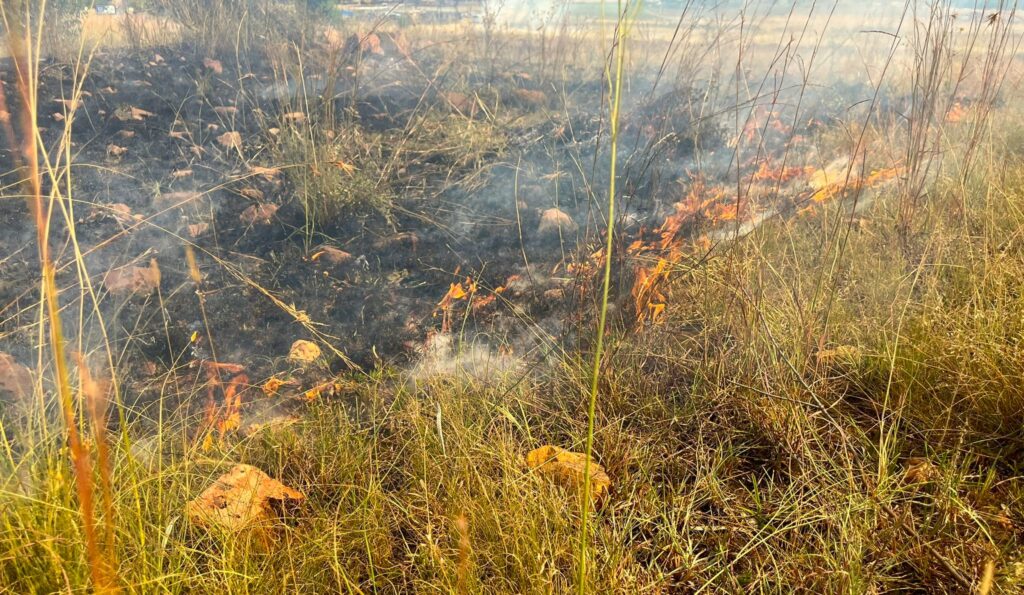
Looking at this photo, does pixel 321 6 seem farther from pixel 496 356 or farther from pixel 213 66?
pixel 496 356

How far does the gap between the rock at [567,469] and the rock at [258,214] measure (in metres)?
1.69

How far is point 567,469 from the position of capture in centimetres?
146

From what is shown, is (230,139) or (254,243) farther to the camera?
(230,139)

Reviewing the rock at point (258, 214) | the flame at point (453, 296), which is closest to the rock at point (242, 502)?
the flame at point (453, 296)

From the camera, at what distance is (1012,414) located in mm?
1489

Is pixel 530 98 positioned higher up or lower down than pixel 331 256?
higher up

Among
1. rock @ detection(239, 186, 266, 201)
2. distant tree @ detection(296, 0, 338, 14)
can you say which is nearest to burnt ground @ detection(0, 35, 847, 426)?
rock @ detection(239, 186, 266, 201)

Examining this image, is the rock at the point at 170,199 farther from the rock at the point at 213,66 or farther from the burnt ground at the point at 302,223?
the rock at the point at 213,66

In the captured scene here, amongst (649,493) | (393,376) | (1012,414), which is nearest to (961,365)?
(1012,414)

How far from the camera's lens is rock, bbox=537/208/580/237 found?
110 inches

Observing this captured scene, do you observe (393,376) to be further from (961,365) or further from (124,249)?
(961,365)

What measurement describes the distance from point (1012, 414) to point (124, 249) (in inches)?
99.4

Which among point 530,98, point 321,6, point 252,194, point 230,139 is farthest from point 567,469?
point 321,6

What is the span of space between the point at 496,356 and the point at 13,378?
4.16ft
